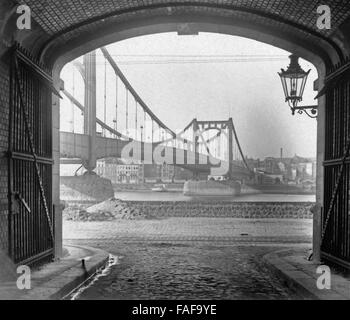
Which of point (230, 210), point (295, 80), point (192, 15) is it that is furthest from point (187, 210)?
point (192, 15)

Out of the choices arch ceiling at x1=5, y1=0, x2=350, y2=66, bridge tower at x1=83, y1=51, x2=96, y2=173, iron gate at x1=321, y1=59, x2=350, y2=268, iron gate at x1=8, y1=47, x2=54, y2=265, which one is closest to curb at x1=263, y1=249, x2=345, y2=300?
iron gate at x1=321, y1=59, x2=350, y2=268

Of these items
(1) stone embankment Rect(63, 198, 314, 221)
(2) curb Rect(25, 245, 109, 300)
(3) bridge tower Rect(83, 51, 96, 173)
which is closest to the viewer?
(2) curb Rect(25, 245, 109, 300)

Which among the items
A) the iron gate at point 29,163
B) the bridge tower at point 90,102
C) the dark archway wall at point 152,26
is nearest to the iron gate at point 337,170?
the dark archway wall at point 152,26

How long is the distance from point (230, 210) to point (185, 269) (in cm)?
1534

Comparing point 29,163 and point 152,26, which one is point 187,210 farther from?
point 29,163

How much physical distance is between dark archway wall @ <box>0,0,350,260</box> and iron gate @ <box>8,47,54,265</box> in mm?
129

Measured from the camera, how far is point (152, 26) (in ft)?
24.8

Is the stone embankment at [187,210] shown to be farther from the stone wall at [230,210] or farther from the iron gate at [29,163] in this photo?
the iron gate at [29,163]

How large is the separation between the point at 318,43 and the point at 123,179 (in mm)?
83140

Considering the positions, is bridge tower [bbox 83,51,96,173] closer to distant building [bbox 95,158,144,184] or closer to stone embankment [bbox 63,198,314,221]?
stone embankment [bbox 63,198,314,221]

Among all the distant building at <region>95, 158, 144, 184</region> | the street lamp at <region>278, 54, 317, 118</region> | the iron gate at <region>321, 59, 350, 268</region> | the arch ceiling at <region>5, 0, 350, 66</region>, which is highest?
the arch ceiling at <region>5, 0, 350, 66</region>

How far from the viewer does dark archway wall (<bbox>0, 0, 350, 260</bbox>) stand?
228 inches

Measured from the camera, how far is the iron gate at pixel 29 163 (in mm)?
5859
